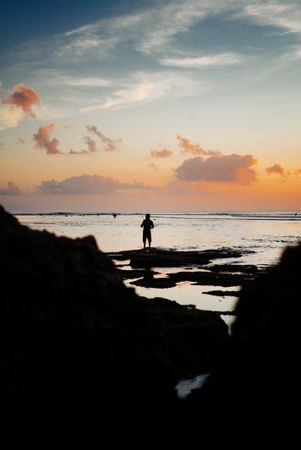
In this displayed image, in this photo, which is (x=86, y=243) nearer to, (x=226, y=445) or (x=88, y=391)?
(x=88, y=391)

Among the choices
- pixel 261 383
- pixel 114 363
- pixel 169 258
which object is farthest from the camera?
pixel 169 258

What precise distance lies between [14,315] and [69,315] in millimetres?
582

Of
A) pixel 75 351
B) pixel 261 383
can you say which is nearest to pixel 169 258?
pixel 75 351

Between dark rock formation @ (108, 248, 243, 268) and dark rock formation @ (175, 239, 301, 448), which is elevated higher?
dark rock formation @ (175, 239, 301, 448)

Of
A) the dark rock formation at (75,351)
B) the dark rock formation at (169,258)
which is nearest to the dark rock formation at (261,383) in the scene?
the dark rock formation at (75,351)

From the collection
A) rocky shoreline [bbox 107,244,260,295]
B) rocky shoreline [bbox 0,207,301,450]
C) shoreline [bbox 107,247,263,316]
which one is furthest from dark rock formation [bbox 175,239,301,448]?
rocky shoreline [bbox 107,244,260,295]

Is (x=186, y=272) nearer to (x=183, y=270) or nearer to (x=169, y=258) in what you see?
(x=183, y=270)

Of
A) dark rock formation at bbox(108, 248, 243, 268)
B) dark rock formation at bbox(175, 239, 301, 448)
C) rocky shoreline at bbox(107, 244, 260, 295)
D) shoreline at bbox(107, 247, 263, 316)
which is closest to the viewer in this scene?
dark rock formation at bbox(175, 239, 301, 448)

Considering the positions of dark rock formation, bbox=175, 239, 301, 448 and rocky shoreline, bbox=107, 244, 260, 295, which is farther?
rocky shoreline, bbox=107, 244, 260, 295

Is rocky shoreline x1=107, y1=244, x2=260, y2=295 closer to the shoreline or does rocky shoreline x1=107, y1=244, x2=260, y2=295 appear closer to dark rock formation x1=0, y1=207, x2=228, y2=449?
the shoreline

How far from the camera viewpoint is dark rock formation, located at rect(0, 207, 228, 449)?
14.2 feet

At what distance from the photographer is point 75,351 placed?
4555mm

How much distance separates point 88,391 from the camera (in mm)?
4516

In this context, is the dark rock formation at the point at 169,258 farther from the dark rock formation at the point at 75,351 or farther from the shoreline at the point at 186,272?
the dark rock formation at the point at 75,351
